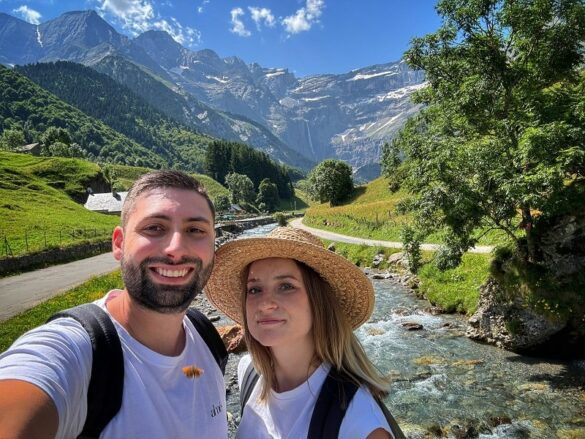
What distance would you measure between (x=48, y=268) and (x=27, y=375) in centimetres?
3414

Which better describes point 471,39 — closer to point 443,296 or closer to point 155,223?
point 443,296

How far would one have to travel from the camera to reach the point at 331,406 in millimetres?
2807

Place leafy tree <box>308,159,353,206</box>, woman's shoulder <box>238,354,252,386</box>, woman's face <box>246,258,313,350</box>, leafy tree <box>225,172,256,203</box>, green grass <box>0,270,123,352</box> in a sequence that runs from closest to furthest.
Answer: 1. woman's face <box>246,258,313,350</box>
2. woman's shoulder <box>238,354,252,386</box>
3. green grass <box>0,270,123,352</box>
4. leafy tree <box>308,159,353,206</box>
5. leafy tree <box>225,172,256,203</box>

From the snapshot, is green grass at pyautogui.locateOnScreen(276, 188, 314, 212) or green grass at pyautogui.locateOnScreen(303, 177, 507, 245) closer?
green grass at pyautogui.locateOnScreen(303, 177, 507, 245)

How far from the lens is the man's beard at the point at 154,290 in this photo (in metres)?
2.82

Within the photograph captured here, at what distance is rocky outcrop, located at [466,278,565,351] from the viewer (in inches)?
524

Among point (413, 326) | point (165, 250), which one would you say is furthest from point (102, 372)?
point (413, 326)

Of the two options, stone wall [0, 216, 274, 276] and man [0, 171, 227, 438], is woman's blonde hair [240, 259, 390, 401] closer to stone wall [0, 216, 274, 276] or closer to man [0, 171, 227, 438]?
man [0, 171, 227, 438]

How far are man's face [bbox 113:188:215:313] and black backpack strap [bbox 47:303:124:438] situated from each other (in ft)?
1.11

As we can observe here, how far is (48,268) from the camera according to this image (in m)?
31.0

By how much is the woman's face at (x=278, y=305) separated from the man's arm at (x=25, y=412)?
1682 mm

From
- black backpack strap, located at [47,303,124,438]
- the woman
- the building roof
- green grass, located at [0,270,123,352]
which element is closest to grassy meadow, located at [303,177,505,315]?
the woman

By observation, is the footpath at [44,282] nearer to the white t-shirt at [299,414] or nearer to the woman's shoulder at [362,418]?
the white t-shirt at [299,414]

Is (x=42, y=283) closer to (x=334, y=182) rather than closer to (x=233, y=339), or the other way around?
(x=233, y=339)
